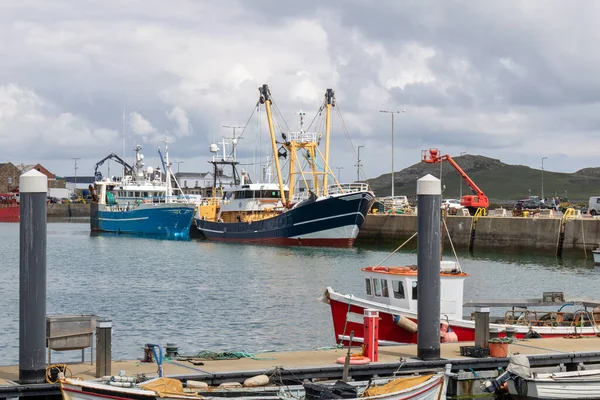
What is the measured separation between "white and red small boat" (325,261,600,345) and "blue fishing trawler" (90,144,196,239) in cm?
6337

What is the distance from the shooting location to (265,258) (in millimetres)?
54219

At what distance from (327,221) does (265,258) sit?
10.5 m

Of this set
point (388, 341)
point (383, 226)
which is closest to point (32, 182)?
point (388, 341)

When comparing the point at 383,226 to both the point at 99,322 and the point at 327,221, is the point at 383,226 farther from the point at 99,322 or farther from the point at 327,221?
the point at 99,322

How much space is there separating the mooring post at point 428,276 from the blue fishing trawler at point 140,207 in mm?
68243

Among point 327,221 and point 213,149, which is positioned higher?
point 213,149

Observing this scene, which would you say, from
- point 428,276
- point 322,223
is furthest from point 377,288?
point 322,223

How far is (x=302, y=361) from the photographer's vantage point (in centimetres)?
1495

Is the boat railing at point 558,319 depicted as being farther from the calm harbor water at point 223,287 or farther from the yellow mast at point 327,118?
the yellow mast at point 327,118

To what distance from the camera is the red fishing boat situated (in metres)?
129

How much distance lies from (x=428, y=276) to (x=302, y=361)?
2.48 m

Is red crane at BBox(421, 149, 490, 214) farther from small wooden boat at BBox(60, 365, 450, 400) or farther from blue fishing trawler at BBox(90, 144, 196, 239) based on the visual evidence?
small wooden boat at BBox(60, 365, 450, 400)

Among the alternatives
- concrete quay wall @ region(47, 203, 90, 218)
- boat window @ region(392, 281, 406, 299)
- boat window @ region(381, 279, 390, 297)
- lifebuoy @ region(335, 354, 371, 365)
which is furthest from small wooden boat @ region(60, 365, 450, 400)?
concrete quay wall @ region(47, 203, 90, 218)

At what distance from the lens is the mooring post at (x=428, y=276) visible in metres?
15.0
